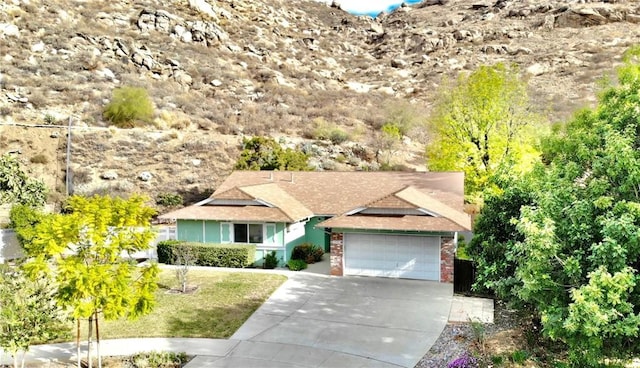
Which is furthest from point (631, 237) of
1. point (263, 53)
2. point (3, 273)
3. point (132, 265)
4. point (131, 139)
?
point (263, 53)

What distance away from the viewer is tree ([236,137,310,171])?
36750mm

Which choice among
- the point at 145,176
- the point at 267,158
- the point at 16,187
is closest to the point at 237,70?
the point at 145,176

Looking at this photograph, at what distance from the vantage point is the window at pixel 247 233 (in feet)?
76.9

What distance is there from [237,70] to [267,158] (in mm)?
30552

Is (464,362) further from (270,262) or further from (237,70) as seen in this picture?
(237,70)

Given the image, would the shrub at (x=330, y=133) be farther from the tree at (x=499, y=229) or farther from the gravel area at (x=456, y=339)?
the gravel area at (x=456, y=339)

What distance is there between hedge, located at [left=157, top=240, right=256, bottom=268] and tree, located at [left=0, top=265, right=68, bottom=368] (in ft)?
37.7

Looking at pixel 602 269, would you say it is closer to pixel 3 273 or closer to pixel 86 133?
pixel 3 273

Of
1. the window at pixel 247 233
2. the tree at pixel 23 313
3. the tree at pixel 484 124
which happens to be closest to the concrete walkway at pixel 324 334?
the tree at pixel 23 313

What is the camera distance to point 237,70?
208 ft

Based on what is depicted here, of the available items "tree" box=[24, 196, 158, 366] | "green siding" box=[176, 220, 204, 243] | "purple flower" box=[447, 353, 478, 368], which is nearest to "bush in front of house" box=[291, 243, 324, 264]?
"green siding" box=[176, 220, 204, 243]

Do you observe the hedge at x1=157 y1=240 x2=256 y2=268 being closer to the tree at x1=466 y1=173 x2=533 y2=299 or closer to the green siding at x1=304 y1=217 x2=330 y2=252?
the green siding at x1=304 y1=217 x2=330 y2=252

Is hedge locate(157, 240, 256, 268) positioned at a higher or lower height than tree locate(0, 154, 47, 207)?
lower

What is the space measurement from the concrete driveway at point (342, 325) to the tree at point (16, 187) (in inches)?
862
